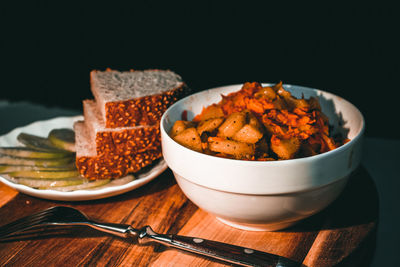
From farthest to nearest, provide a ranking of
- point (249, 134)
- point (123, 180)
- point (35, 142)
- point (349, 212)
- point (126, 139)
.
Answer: point (35, 142) < point (126, 139) < point (123, 180) < point (349, 212) < point (249, 134)

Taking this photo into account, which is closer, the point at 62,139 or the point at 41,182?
the point at 41,182

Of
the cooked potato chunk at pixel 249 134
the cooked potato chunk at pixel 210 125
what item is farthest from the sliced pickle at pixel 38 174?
the cooked potato chunk at pixel 249 134

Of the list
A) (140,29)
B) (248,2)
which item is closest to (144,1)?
(140,29)

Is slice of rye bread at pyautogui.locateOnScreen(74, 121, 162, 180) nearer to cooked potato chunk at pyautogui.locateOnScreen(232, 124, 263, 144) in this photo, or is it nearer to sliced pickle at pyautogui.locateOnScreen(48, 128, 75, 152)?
sliced pickle at pyautogui.locateOnScreen(48, 128, 75, 152)

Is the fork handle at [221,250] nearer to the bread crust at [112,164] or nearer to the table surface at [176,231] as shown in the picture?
the table surface at [176,231]

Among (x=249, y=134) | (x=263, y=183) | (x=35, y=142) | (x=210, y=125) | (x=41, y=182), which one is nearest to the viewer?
(x=263, y=183)

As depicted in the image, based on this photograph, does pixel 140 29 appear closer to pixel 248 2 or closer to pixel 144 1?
pixel 144 1

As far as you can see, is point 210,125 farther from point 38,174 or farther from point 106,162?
point 38,174

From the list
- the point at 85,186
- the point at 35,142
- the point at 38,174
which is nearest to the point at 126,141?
the point at 85,186
